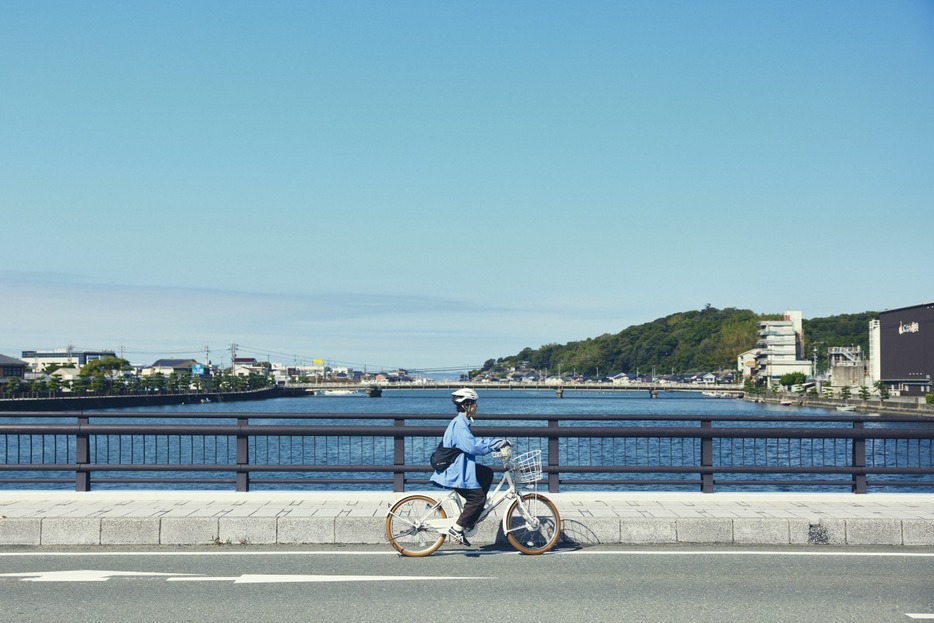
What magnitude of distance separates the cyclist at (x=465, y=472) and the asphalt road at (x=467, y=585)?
0.45m

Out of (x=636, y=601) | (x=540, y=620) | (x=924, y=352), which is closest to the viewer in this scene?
(x=540, y=620)

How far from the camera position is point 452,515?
34.7 ft

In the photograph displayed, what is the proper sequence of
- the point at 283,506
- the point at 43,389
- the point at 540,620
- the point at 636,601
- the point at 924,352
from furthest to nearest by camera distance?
the point at 43,389, the point at 924,352, the point at 283,506, the point at 636,601, the point at 540,620

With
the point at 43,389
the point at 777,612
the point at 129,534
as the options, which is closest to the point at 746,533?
the point at 777,612

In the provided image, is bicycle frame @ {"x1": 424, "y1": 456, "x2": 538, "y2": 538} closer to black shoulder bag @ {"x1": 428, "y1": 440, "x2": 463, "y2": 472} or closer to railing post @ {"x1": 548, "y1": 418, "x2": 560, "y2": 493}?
black shoulder bag @ {"x1": 428, "y1": 440, "x2": 463, "y2": 472}

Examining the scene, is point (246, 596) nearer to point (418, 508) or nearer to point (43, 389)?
point (418, 508)

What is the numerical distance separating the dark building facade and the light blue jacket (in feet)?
386

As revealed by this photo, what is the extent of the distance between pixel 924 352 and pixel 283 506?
119 m

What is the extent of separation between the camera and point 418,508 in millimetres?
10617

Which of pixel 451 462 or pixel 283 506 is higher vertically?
pixel 451 462

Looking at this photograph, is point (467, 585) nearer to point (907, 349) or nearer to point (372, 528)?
point (372, 528)

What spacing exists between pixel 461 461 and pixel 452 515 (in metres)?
0.63

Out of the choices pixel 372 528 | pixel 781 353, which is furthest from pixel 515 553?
pixel 781 353

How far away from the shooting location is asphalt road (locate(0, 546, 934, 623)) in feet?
26.0
